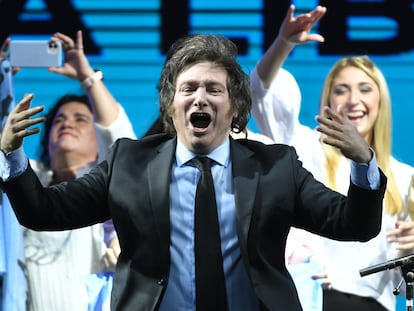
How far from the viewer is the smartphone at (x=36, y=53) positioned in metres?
4.73

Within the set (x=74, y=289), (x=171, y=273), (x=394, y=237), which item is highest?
(x=171, y=273)

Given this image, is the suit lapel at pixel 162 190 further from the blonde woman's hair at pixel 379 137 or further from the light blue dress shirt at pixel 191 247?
the blonde woman's hair at pixel 379 137

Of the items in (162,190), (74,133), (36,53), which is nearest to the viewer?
(162,190)

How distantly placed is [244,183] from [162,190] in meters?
0.21

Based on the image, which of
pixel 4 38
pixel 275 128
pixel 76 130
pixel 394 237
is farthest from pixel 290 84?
Answer: pixel 4 38

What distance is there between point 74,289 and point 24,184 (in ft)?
6.99

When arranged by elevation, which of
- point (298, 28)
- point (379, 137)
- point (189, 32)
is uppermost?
point (298, 28)

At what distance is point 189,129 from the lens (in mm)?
2732

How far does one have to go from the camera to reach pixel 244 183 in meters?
2.69

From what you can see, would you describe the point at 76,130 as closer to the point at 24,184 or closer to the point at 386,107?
the point at 386,107

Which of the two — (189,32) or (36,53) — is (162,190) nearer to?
(36,53)

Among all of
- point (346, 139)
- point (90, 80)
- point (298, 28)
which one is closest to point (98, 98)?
point (90, 80)

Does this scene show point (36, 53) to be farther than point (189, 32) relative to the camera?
No

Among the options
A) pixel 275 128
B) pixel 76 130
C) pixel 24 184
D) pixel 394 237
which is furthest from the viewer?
pixel 76 130
